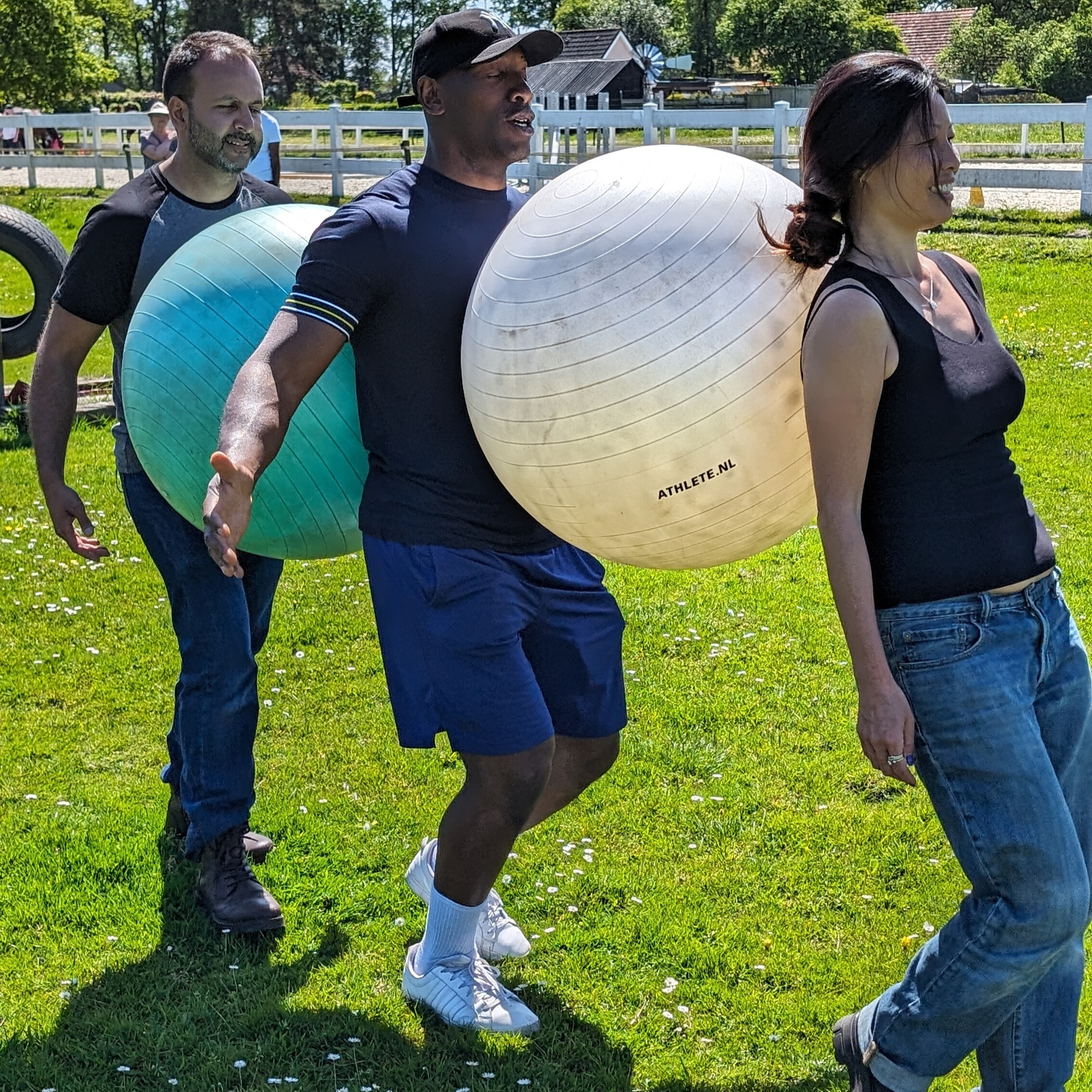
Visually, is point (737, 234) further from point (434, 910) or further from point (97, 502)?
point (97, 502)

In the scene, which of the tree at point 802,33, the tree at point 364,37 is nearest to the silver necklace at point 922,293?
→ the tree at point 802,33

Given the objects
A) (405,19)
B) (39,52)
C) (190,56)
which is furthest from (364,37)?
(190,56)

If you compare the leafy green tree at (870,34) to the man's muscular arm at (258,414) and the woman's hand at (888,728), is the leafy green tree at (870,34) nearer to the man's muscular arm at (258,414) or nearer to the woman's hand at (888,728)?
the man's muscular arm at (258,414)

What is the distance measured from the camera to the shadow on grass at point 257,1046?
337 cm

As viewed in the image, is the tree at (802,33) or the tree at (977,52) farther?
the tree at (977,52)

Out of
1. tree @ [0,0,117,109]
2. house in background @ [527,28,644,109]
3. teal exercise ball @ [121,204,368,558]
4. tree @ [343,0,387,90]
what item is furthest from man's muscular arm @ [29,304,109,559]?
tree @ [343,0,387,90]

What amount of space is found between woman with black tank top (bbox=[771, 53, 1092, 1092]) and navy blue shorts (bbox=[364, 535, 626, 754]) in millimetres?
912

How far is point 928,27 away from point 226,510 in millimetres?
74829

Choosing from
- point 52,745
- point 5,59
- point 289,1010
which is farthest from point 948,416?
point 5,59

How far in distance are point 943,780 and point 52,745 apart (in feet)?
12.0

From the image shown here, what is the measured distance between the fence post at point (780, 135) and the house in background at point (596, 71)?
2539 cm

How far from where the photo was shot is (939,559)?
9.06 ft

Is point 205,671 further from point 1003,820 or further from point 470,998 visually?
point 1003,820

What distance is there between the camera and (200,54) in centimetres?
411
